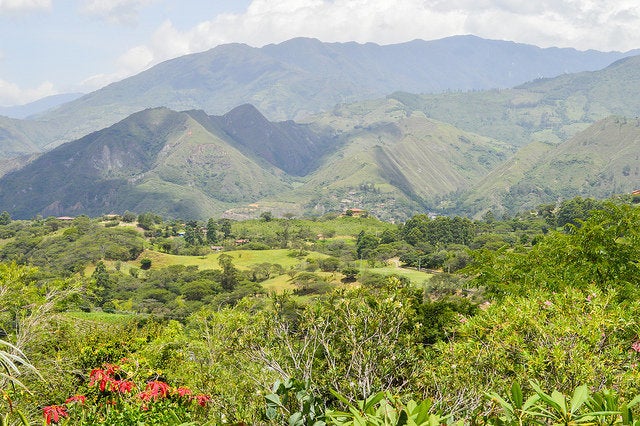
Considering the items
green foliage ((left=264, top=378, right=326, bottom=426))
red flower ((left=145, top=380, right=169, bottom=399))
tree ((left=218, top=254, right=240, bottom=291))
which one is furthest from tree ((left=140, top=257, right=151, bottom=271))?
green foliage ((left=264, top=378, right=326, bottom=426))

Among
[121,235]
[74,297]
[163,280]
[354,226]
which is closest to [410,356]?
[74,297]

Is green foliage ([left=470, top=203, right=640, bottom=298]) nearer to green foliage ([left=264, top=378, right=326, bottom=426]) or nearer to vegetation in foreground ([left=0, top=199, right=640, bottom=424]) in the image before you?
vegetation in foreground ([left=0, top=199, right=640, bottom=424])

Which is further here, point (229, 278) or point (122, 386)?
point (229, 278)

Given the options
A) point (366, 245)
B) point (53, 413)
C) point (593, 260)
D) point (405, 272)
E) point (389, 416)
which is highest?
point (389, 416)

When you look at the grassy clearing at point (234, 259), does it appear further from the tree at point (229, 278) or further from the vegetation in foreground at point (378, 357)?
the vegetation in foreground at point (378, 357)

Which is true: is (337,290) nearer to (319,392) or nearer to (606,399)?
(319,392)

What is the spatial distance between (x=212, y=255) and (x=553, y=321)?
116015mm

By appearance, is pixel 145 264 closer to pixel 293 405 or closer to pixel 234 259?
pixel 234 259

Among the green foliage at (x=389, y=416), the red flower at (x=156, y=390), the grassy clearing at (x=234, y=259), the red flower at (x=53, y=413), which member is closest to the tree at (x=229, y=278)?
the grassy clearing at (x=234, y=259)

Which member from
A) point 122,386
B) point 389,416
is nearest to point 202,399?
point 122,386

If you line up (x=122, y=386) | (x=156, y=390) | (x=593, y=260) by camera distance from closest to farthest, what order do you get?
(x=156, y=390), (x=122, y=386), (x=593, y=260)

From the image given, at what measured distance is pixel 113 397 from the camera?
8.84 meters

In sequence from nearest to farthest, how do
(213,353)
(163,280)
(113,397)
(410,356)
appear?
(410,356) → (113,397) → (213,353) → (163,280)

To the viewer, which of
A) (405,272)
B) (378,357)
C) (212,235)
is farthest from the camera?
(212,235)
